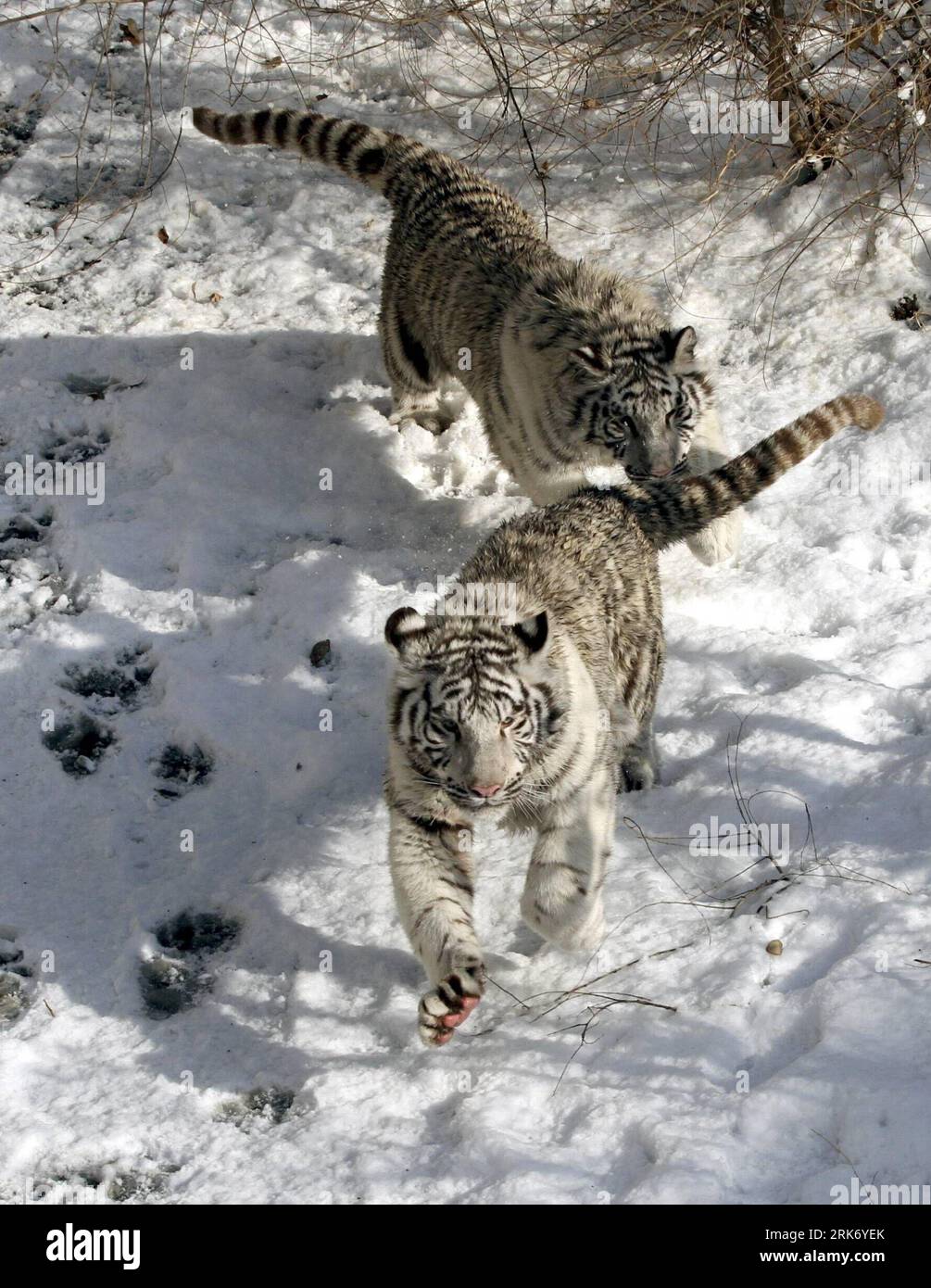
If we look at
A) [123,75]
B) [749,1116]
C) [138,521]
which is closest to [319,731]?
[138,521]

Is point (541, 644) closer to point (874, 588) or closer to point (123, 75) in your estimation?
point (874, 588)

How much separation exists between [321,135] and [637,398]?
224 centimetres

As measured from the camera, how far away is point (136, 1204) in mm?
3402

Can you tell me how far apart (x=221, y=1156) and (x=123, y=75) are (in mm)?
6269

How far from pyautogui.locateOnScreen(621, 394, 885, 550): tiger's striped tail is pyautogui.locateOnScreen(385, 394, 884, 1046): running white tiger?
1.62 feet

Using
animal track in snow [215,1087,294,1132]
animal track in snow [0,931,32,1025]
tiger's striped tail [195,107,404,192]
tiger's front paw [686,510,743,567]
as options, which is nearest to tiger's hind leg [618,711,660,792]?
tiger's front paw [686,510,743,567]

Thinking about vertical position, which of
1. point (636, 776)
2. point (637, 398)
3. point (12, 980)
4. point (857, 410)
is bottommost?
point (12, 980)

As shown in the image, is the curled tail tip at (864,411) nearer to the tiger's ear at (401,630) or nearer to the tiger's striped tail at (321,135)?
the tiger's ear at (401,630)

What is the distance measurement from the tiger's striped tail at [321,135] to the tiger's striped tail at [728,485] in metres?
2.66

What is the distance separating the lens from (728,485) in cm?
452

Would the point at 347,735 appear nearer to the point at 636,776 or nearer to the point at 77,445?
the point at 636,776

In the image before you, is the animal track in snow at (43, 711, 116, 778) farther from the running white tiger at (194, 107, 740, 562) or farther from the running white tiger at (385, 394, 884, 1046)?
the running white tiger at (194, 107, 740, 562)

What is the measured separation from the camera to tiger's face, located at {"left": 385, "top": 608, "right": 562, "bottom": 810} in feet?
11.5

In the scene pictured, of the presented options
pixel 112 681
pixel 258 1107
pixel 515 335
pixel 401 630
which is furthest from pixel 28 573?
pixel 258 1107
